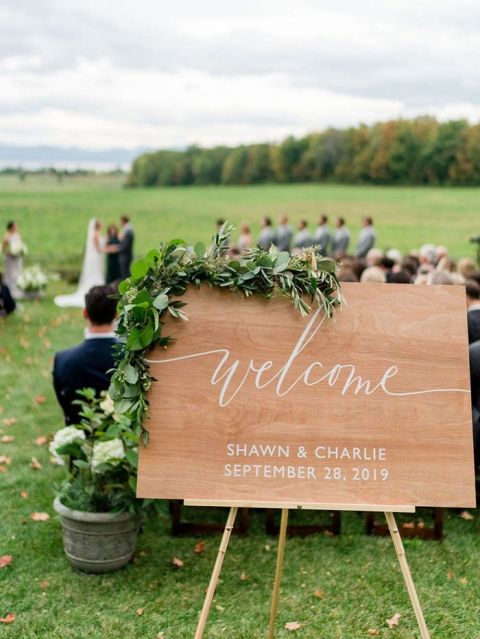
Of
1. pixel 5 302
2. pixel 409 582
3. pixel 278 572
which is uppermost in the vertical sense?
pixel 409 582

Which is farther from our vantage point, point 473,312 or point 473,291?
point 473,291

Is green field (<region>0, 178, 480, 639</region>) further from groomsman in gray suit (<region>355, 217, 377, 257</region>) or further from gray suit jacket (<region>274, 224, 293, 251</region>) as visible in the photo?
gray suit jacket (<region>274, 224, 293, 251</region>)

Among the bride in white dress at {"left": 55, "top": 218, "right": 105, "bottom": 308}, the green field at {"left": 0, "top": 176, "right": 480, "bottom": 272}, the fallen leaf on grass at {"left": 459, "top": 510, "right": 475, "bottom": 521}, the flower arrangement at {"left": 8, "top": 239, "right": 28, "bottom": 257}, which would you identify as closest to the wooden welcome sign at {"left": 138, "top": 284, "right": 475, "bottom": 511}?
the fallen leaf on grass at {"left": 459, "top": 510, "right": 475, "bottom": 521}

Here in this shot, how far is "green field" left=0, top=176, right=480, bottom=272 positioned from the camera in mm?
29438

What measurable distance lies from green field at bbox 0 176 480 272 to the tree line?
27.9 inches

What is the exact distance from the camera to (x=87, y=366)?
16.8ft

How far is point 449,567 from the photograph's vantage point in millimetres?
4668

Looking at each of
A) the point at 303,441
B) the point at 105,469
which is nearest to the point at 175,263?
the point at 303,441

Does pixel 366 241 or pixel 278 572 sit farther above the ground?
pixel 366 241

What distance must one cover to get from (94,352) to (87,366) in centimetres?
11

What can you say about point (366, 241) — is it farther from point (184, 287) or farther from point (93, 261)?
point (184, 287)

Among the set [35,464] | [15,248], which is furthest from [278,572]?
[15,248]

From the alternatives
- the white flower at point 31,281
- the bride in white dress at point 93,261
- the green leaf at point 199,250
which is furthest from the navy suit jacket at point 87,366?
the bride in white dress at point 93,261

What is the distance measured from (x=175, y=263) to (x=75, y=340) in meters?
9.39
